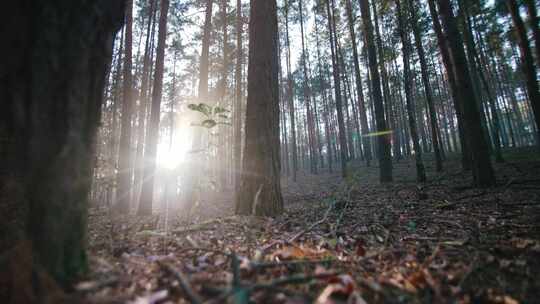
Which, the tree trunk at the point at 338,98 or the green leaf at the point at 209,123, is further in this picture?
the tree trunk at the point at 338,98

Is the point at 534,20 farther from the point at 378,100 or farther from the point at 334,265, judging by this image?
the point at 334,265

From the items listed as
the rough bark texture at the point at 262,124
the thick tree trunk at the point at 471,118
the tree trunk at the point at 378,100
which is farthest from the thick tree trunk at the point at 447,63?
the rough bark texture at the point at 262,124

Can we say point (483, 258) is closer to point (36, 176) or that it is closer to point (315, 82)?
point (36, 176)

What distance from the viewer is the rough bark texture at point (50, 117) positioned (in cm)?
116

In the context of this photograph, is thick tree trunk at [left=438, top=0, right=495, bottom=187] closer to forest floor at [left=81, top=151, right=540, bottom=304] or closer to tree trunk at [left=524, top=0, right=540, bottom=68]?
forest floor at [left=81, top=151, right=540, bottom=304]

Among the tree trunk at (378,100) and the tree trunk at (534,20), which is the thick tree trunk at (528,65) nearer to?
→ the tree trunk at (534,20)

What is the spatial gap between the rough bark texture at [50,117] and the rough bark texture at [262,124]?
268 cm

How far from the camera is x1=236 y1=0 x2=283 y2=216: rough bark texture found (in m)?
3.88

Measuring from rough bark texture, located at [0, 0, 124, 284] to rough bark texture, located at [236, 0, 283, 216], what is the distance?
8.78ft

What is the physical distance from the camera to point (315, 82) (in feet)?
93.0

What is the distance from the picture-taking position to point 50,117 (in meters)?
1.20

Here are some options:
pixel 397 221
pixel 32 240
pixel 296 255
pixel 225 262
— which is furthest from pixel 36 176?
pixel 397 221

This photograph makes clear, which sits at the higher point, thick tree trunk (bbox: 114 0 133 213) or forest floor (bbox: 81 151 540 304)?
thick tree trunk (bbox: 114 0 133 213)

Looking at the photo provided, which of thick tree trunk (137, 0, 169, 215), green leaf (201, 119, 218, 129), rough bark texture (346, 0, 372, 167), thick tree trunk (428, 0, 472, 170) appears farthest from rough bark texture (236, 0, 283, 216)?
rough bark texture (346, 0, 372, 167)
